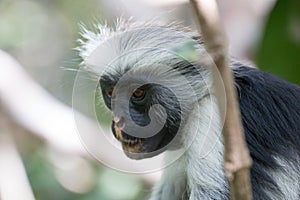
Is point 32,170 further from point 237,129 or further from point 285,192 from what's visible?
point 237,129

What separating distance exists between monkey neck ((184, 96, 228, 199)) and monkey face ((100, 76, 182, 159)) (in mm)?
156

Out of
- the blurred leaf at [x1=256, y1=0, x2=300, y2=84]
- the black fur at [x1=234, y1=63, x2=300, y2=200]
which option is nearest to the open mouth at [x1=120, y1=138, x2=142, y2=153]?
the black fur at [x1=234, y1=63, x2=300, y2=200]

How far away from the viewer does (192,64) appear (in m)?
3.39

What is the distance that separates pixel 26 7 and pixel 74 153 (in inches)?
133

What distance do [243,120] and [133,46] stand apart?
0.72 m

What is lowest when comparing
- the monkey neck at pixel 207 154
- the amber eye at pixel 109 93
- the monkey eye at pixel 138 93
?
the monkey neck at pixel 207 154


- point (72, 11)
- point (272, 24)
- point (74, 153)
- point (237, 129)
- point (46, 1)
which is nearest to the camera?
point (237, 129)

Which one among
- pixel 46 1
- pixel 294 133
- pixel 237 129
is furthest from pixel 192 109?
pixel 46 1

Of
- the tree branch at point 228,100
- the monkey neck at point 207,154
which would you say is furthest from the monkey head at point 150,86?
the tree branch at point 228,100

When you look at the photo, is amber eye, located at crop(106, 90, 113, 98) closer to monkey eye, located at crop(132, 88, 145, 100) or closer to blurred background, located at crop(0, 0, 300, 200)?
monkey eye, located at crop(132, 88, 145, 100)

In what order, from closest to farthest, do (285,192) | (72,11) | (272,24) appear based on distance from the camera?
1. (272,24)
2. (285,192)
3. (72,11)

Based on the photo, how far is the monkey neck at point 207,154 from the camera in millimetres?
3211

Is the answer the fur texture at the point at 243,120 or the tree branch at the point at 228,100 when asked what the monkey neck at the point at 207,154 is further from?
the tree branch at the point at 228,100

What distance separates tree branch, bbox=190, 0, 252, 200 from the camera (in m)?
1.49
